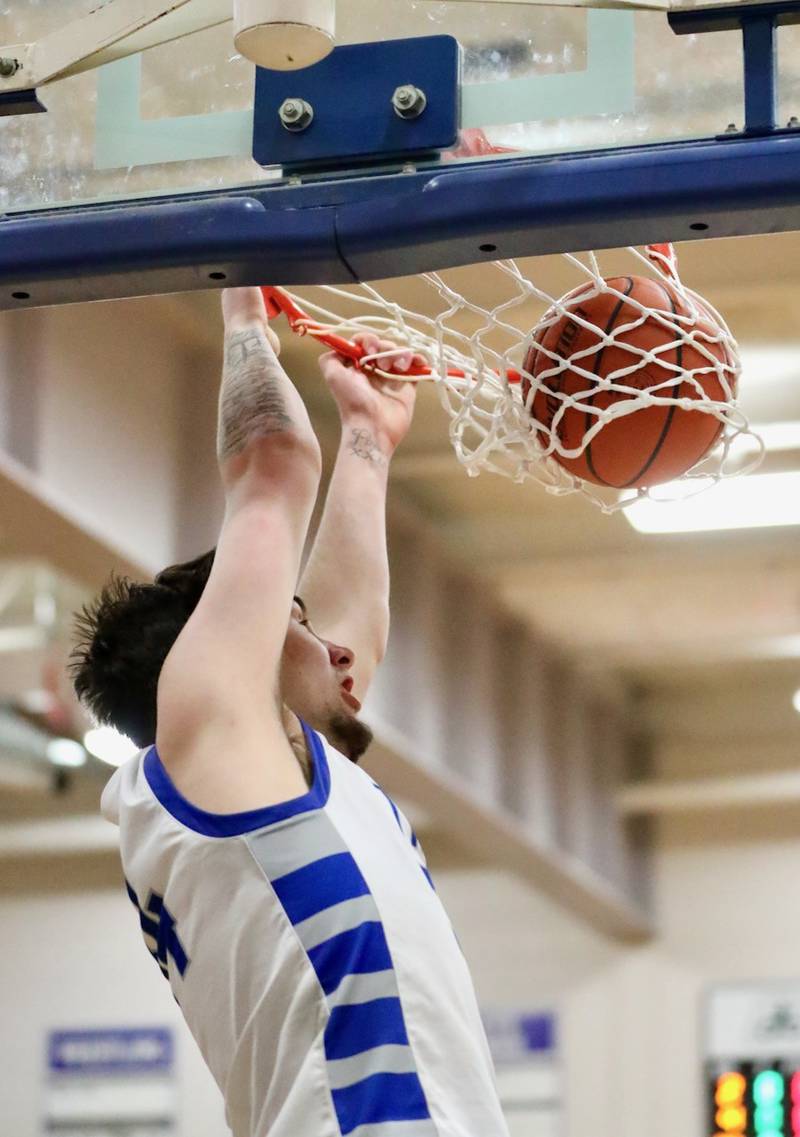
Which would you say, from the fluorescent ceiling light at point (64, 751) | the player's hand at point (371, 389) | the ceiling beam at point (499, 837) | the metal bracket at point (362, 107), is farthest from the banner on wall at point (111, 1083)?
the metal bracket at point (362, 107)

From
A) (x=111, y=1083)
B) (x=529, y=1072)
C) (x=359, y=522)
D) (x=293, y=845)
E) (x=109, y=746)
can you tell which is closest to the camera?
(x=293, y=845)

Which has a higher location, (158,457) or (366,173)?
(366,173)

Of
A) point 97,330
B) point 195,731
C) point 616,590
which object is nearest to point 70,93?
point 195,731

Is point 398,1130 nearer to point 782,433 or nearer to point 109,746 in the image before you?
point 782,433

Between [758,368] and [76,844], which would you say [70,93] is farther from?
[76,844]

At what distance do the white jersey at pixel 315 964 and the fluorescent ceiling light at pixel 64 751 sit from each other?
23.8 feet

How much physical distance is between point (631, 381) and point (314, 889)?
888 mm

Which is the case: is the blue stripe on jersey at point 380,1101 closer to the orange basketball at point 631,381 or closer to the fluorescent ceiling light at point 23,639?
the orange basketball at point 631,381

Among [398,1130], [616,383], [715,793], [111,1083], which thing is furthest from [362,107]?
[111,1083]

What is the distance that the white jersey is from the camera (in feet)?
7.32

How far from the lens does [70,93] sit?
2494 mm

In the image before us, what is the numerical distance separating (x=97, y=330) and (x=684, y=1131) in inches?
235

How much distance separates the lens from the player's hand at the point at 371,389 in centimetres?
329

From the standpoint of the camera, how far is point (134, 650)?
269 cm
